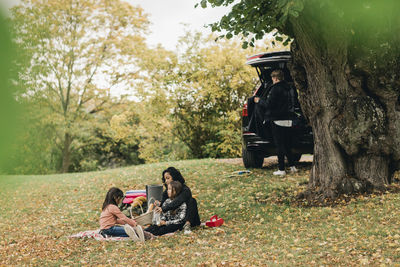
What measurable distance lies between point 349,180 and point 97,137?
19476 mm

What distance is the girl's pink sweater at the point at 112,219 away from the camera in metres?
6.72

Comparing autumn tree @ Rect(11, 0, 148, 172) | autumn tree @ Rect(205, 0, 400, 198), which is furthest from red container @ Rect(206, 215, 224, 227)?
autumn tree @ Rect(11, 0, 148, 172)

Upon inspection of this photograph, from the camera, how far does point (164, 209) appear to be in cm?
701

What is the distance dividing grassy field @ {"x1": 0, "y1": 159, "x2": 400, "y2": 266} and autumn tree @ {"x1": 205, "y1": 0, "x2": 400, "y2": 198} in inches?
24.2

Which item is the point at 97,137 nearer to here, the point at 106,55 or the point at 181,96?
the point at 106,55

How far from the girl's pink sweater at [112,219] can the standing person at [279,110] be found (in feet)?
12.8

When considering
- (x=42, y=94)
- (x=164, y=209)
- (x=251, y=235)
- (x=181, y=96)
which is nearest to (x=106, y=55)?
(x=181, y=96)

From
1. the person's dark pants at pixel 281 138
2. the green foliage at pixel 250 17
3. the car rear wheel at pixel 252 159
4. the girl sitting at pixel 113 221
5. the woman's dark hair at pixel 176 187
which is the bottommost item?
the girl sitting at pixel 113 221

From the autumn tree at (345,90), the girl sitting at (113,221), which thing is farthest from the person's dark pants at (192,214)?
the autumn tree at (345,90)

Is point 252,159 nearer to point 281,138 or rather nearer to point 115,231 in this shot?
point 281,138

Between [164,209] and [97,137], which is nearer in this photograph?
[164,209]

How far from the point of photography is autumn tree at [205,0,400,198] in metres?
6.68

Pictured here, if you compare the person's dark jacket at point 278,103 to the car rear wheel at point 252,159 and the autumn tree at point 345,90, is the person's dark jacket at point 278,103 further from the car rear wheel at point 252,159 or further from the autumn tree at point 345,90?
the car rear wheel at point 252,159

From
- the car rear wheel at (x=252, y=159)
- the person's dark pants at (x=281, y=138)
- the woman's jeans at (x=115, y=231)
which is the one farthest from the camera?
the car rear wheel at (x=252, y=159)
